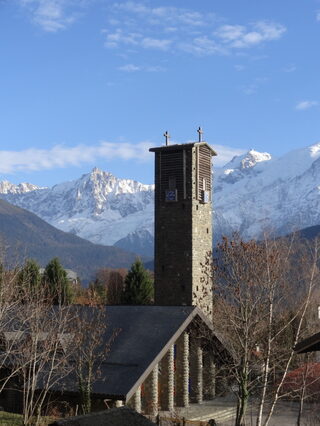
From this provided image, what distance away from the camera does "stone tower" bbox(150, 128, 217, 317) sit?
42500 mm

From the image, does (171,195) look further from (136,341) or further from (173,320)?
(136,341)

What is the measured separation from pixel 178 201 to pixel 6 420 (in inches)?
789

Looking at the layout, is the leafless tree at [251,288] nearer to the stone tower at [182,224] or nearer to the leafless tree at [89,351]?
the leafless tree at [89,351]

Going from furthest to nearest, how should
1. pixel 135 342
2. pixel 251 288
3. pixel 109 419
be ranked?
pixel 135 342
pixel 251 288
pixel 109 419

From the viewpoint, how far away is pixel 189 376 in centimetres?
3591

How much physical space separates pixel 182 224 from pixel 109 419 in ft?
96.4

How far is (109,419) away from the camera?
14.2 m

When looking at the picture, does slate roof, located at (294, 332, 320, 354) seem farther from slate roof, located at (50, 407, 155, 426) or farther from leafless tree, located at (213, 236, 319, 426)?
leafless tree, located at (213, 236, 319, 426)

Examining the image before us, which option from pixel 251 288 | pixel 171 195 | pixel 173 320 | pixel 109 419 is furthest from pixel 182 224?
pixel 109 419

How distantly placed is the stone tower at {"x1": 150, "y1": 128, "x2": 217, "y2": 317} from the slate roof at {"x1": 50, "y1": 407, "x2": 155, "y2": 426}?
89.3ft

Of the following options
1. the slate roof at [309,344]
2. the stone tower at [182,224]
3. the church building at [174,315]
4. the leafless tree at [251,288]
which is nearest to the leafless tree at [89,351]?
the church building at [174,315]

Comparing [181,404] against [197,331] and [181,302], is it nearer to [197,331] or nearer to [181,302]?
[197,331]

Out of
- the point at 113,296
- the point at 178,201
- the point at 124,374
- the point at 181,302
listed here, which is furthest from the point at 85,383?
the point at 113,296

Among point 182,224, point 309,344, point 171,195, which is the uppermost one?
point 171,195
